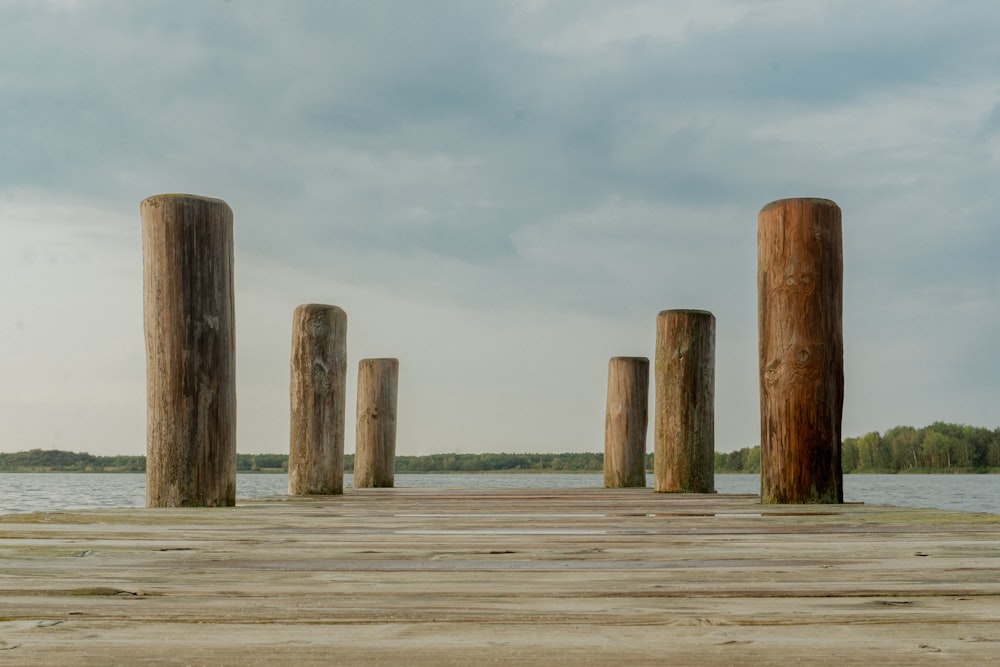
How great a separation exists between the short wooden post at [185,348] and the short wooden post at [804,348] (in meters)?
3.16

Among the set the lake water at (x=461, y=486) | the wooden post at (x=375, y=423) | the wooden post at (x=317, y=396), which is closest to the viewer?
the wooden post at (x=317, y=396)

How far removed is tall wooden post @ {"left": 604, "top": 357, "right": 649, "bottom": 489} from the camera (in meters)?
11.2

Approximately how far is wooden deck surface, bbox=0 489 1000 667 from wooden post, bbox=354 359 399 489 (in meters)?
7.48

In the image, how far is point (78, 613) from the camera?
2.20m

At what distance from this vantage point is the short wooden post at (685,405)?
27.9 feet

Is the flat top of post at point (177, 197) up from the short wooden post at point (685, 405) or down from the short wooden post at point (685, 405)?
up

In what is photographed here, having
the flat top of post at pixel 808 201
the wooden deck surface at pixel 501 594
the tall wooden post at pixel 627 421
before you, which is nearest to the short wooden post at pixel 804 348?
the flat top of post at pixel 808 201

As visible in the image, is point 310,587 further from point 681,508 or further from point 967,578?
point 681,508

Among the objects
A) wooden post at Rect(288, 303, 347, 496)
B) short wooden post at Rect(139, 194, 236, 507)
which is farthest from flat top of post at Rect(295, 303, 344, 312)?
short wooden post at Rect(139, 194, 236, 507)

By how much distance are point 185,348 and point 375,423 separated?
21.9ft

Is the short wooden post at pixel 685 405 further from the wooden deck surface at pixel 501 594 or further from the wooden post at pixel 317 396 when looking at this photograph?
the wooden deck surface at pixel 501 594

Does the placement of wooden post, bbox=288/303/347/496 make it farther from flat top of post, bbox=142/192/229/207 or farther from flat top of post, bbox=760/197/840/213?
flat top of post, bbox=760/197/840/213

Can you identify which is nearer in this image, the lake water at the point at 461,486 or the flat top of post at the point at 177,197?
the flat top of post at the point at 177,197

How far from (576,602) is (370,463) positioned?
993cm
